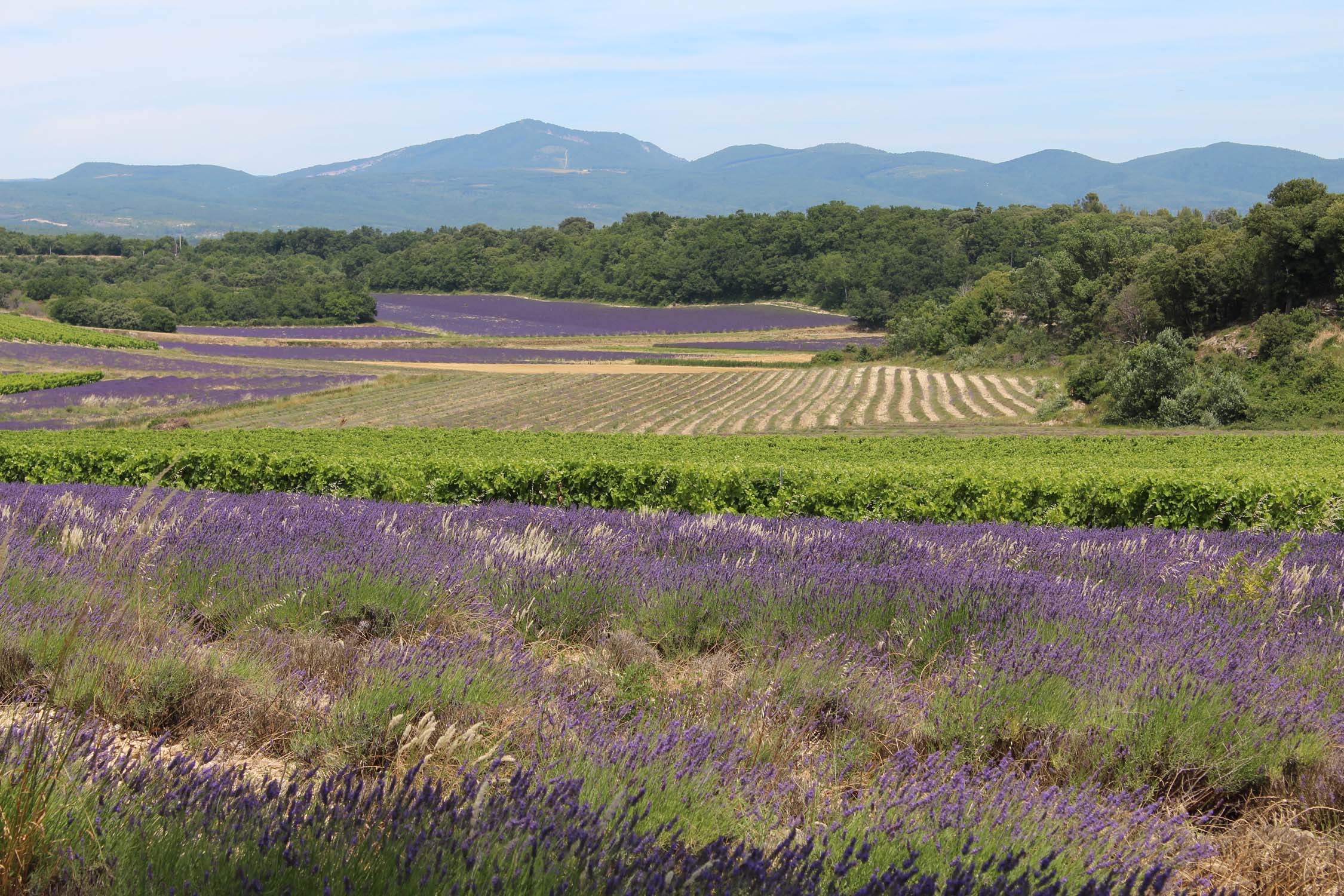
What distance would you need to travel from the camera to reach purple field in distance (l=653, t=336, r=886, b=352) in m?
90.6

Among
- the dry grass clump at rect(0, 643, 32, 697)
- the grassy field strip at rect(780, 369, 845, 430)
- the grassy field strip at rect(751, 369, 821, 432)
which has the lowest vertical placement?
the grassy field strip at rect(751, 369, 821, 432)

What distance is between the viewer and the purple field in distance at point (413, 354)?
75688 millimetres

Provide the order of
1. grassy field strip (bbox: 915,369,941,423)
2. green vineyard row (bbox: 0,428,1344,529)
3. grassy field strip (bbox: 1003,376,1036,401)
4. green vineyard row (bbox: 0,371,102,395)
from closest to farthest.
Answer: green vineyard row (bbox: 0,428,1344,529)
grassy field strip (bbox: 915,369,941,423)
green vineyard row (bbox: 0,371,102,395)
grassy field strip (bbox: 1003,376,1036,401)

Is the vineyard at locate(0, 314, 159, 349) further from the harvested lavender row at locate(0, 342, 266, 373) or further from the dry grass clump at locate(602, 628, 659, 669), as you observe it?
the dry grass clump at locate(602, 628, 659, 669)

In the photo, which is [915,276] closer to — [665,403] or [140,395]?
[665,403]

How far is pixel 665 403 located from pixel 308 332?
6053 cm

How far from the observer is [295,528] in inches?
255

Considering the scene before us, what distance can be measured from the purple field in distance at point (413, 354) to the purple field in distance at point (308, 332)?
9.94 m

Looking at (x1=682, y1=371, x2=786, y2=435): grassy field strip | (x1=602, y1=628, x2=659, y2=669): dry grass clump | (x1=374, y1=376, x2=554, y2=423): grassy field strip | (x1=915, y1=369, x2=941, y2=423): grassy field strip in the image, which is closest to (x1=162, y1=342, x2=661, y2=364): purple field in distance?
(x1=374, y1=376, x2=554, y2=423): grassy field strip

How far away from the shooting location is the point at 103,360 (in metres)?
63.2

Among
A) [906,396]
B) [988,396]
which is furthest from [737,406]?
[988,396]

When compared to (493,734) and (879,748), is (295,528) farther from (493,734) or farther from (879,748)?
(879,748)

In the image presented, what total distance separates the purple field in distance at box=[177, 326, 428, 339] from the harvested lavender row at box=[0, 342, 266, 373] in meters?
25.7

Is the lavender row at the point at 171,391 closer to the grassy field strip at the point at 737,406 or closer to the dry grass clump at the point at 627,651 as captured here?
the grassy field strip at the point at 737,406
